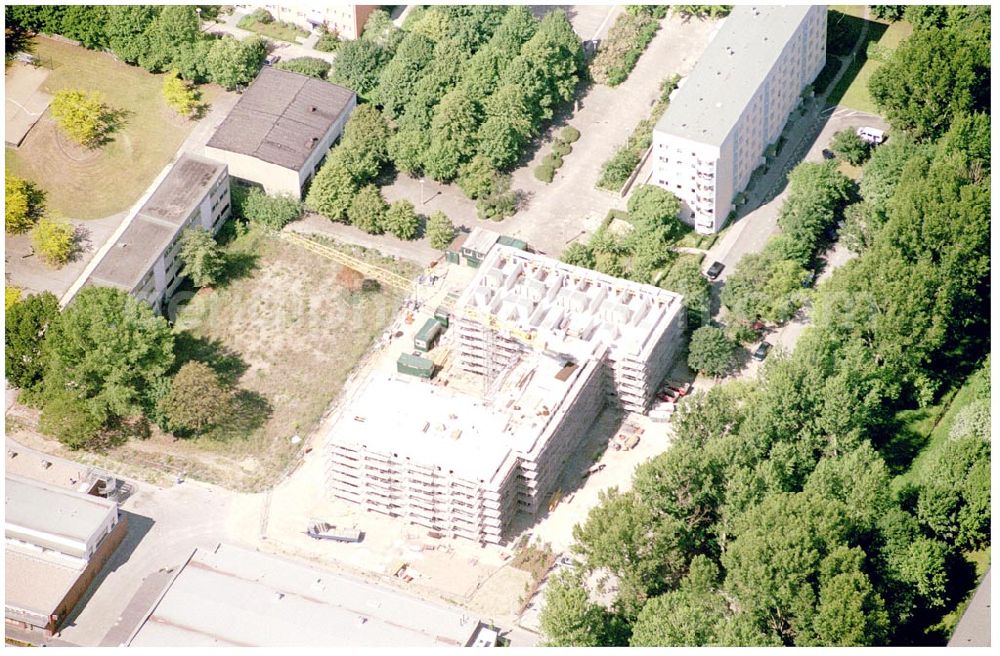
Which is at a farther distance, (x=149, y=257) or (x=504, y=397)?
(x=149, y=257)

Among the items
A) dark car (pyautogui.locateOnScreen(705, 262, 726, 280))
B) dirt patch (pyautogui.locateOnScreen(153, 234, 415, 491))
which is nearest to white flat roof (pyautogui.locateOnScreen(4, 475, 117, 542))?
dirt patch (pyautogui.locateOnScreen(153, 234, 415, 491))

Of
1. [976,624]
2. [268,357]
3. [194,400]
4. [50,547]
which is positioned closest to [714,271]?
[268,357]

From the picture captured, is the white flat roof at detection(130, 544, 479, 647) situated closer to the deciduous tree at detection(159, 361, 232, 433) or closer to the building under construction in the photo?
the building under construction

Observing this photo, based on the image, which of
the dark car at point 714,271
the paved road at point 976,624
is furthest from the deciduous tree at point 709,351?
the paved road at point 976,624

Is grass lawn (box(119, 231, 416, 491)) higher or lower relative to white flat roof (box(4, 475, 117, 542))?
higher

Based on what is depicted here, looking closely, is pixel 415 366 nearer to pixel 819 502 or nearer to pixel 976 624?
pixel 819 502

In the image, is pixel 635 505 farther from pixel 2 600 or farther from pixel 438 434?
pixel 2 600
